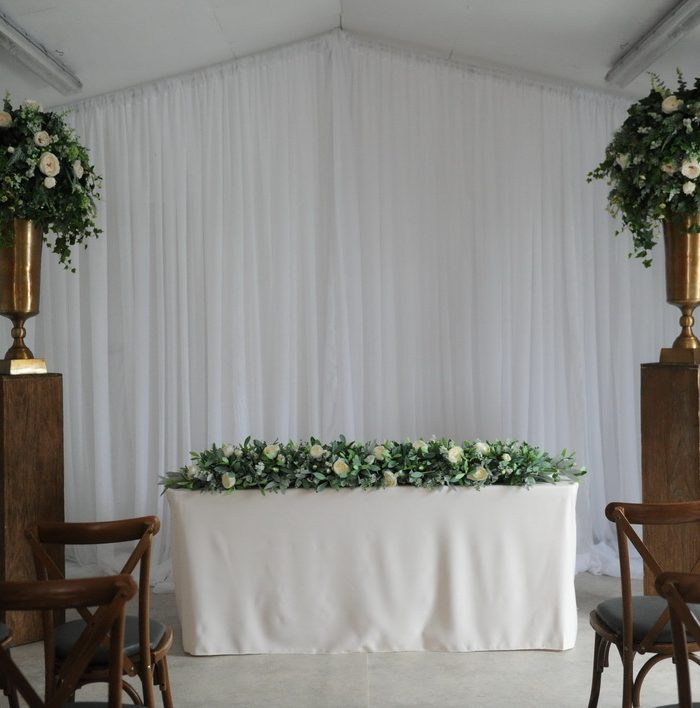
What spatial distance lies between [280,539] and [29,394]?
1480 mm

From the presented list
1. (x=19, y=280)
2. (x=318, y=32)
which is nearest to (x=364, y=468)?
(x=19, y=280)

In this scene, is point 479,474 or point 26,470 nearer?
point 479,474

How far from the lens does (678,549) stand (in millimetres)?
4457

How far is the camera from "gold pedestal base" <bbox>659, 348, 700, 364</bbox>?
4484 millimetres

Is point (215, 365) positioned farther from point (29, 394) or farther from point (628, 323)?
point (628, 323)

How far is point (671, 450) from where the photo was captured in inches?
177

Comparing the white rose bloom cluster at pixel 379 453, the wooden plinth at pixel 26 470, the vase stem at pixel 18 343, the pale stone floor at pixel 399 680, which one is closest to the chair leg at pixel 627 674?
the pale stone floor at pixel 399 680

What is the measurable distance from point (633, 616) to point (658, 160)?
2.19 meters

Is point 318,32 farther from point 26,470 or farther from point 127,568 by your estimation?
point 127,568

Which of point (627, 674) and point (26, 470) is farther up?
point (26, 470)

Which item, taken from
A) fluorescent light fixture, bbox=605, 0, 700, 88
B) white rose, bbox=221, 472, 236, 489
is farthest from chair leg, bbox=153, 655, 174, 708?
fluorescent light fixture, bbox=605, 0, 700, 88

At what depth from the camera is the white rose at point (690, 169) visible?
421cm

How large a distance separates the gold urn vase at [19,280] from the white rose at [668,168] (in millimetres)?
3065

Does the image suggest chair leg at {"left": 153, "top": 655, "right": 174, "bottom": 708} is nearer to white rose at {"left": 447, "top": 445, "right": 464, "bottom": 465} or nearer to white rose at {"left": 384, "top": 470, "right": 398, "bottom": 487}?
white rose at {"left": 384, "top": 470, "right": 398, "bottom": 487}
